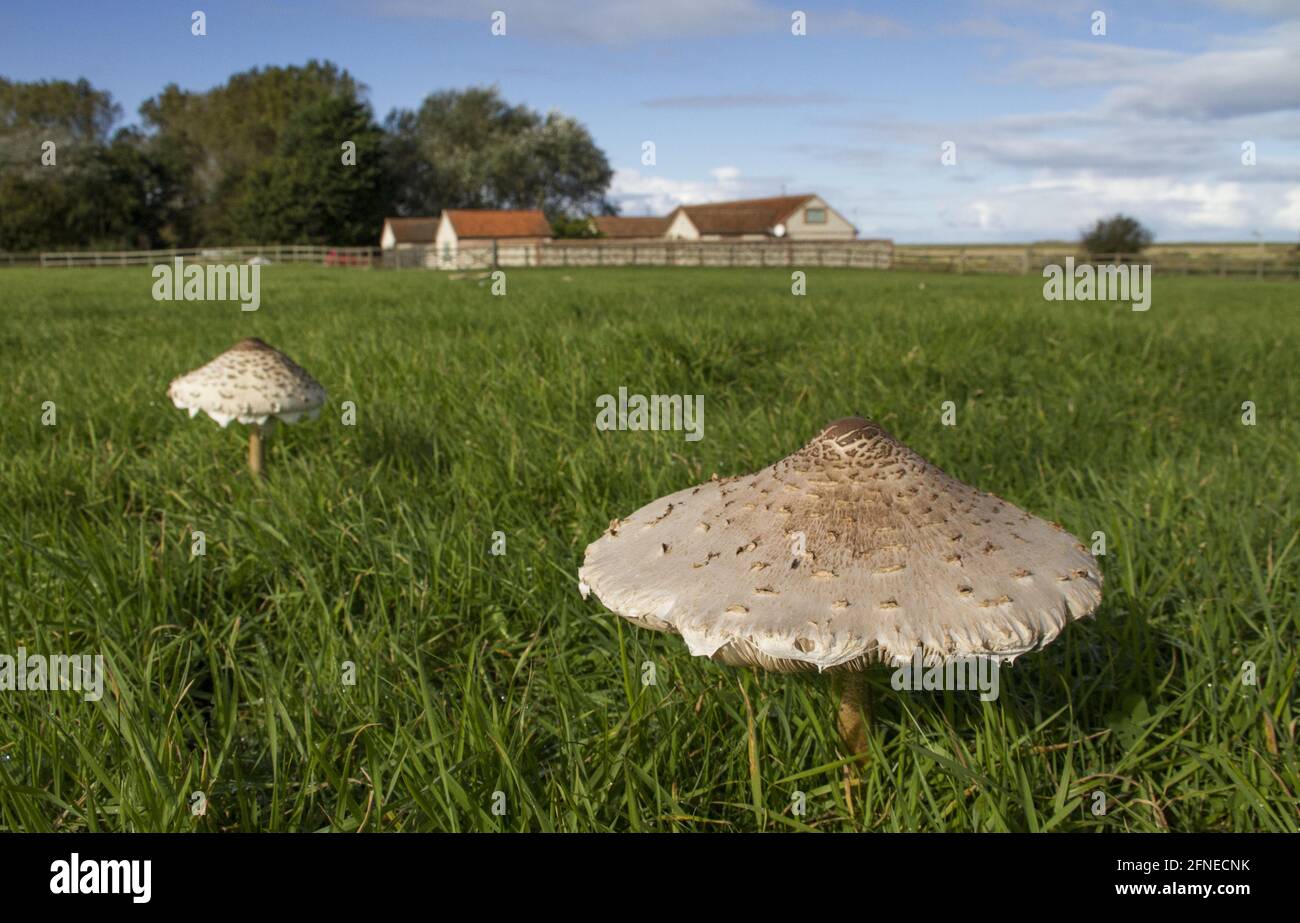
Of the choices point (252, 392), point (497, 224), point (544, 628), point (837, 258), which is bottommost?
point (544, 628)

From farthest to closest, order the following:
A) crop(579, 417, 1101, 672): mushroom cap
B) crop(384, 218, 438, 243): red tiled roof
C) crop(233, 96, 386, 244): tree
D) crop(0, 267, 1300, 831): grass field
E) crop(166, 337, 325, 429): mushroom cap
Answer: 1. crop(384, 218, 438, 243): red tiled roof
2. crop(233, 96, 386, 244): tree
3. crop(166, 337, 325, 429): mushroom cap
4. crop(0, 267, 1300, 831): grass field
5. crop(579, 417, 1101, 672): mushroom cap

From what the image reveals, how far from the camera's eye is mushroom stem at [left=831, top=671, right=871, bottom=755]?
210 centimetres

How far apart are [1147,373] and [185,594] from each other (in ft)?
20.6

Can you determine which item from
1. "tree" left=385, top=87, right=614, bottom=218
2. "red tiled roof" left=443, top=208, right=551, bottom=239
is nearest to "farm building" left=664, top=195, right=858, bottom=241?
"red tiled roof" left=443, top=208, right=551, bottom=239

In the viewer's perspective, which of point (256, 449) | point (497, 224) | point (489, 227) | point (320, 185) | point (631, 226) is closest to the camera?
point (256, 449)

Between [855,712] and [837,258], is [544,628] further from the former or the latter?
[837,258]

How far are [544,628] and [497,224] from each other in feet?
229

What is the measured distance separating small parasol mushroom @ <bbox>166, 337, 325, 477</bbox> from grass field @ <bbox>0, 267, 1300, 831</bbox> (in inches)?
10.2

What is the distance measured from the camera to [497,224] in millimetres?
69312

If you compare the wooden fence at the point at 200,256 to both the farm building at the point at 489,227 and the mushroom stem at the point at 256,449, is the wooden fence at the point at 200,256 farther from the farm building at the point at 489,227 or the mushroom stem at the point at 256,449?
the mushroom stem at the point at 256,449

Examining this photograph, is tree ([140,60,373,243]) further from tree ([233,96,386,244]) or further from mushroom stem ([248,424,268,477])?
mushroom stem ([248,424,268,477])

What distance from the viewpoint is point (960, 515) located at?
1.96 metres

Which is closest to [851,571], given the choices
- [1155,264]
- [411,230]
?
[1155,264]
